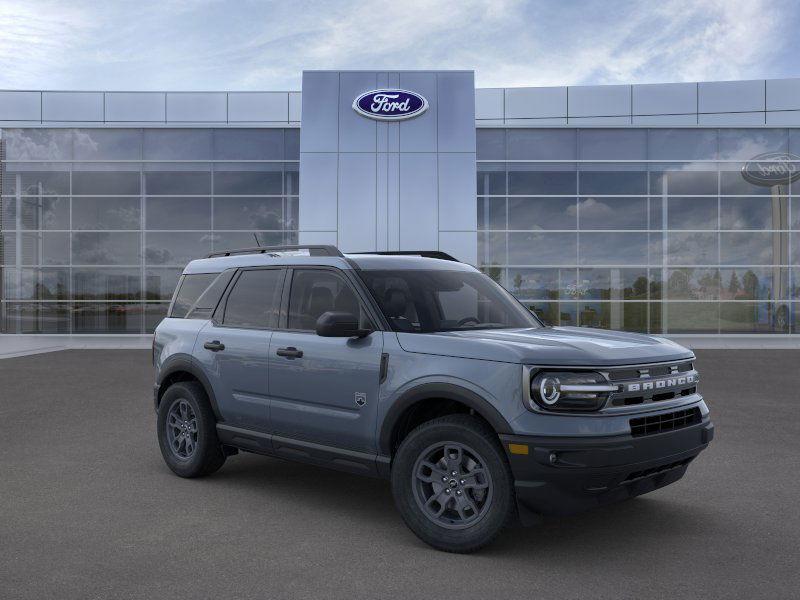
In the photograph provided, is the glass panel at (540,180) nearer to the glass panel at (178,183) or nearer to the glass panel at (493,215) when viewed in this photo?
the glass panel at (493,215)

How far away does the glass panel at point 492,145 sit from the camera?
29.3 meters

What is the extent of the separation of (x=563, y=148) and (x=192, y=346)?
80.7 ft

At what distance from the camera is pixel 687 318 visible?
2889 cm

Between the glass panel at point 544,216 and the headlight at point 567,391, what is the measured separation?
25.1 m

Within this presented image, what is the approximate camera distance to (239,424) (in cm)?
623

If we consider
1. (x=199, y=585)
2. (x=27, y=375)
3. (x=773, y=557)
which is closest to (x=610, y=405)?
(x=773, y=557)

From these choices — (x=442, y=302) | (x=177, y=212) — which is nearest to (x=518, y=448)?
(x=442, y=302)

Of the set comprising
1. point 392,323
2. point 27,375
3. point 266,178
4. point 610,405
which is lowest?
point 27,375

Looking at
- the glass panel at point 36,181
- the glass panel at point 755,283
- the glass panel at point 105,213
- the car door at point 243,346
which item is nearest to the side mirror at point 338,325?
the car door at point 243,346

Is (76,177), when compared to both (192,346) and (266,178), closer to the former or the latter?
(266,178)

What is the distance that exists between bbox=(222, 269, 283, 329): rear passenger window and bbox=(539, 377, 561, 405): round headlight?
2.46 meters

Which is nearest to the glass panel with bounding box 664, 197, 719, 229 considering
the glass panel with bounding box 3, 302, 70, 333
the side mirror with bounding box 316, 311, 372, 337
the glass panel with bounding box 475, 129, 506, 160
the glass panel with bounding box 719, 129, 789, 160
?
the glass panel with bounding box 719, 129, 789, 160

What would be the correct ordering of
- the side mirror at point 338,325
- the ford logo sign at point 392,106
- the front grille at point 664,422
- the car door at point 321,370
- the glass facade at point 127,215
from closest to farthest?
the front grille at point 664,422
the side mirror at point 338,325
the car door at point 321,370
the ford logo sign at point 392,106
the glass facade at point 127,215

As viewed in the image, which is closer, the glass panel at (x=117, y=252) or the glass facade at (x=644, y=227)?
the glass facade at (x=644, y=227)
